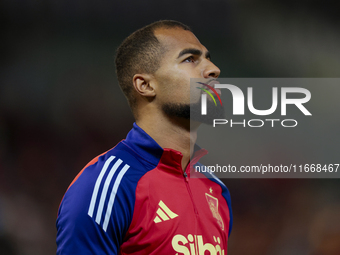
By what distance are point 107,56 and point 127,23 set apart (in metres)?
0.45

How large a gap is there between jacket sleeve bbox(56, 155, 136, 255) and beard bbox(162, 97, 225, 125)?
0.37 metres

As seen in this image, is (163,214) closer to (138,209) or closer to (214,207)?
(138,209)

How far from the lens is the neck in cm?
151

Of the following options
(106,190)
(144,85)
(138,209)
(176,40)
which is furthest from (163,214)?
(176,40)

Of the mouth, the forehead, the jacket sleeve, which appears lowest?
the jacket sleeve

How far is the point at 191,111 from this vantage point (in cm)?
148

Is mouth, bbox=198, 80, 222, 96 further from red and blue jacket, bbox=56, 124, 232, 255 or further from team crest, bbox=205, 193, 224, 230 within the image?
team crest, bbox=205, 193, 224, 230

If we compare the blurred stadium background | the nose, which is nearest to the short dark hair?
the nose

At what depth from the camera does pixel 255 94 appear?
3926 mm

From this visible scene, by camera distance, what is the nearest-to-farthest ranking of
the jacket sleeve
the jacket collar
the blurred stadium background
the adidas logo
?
the jacket sleeve → the adidas logo → the jacket collar → the blurred stadium background

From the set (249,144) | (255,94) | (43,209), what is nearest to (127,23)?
(255,94)

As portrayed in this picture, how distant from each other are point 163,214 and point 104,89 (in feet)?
9.14

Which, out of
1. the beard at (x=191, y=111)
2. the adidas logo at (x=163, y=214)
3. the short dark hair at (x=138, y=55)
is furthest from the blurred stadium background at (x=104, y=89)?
the adidas logo at (x=163, y=214)

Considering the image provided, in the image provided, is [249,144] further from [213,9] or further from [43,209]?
[43,209]
